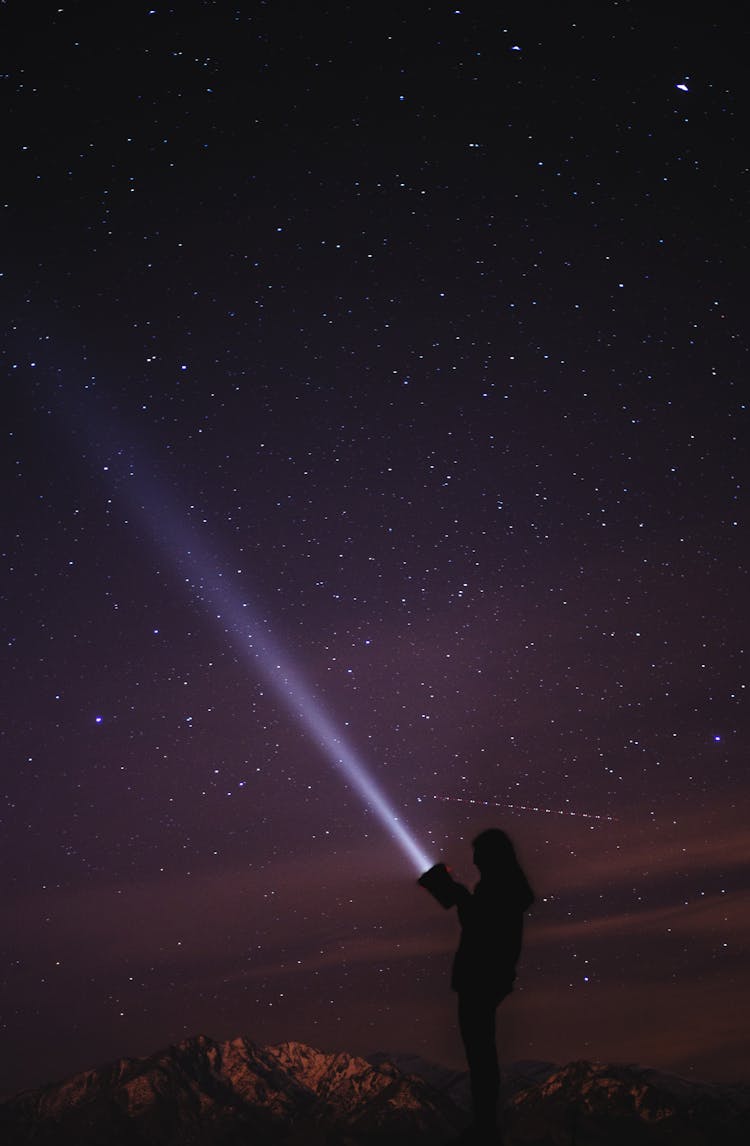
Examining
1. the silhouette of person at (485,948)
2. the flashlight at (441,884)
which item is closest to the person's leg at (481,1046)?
the silhouette of person at (485,948)

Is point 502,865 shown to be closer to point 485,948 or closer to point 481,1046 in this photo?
point 485,948

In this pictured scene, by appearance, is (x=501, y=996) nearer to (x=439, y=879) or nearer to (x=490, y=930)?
(x=490, y=930)

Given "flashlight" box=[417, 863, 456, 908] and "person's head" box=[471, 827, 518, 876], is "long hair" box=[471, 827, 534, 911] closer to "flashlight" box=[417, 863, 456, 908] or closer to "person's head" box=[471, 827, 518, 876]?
"person's head" box=[471, 827, 518, 876]

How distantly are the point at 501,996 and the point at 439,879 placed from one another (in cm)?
58

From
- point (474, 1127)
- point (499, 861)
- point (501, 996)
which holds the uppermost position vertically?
point (499, 861)

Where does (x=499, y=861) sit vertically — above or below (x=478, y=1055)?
above

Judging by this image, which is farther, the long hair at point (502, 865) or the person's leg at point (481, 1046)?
the long hair at point (502, 865)

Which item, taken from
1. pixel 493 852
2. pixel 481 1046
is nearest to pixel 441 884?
pixel 493 852

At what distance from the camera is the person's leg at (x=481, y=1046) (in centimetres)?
446

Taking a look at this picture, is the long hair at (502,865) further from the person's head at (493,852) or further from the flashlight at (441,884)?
the flashlight at (441,884)

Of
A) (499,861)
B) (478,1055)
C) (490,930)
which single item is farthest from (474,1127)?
(499,861)

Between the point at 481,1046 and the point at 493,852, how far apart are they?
0.84m

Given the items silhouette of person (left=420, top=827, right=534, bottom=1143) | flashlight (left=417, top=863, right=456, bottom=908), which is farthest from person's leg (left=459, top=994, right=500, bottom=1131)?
flashlight (left=417, top=863, right=456, bottom=908)

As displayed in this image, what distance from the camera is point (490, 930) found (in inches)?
181
